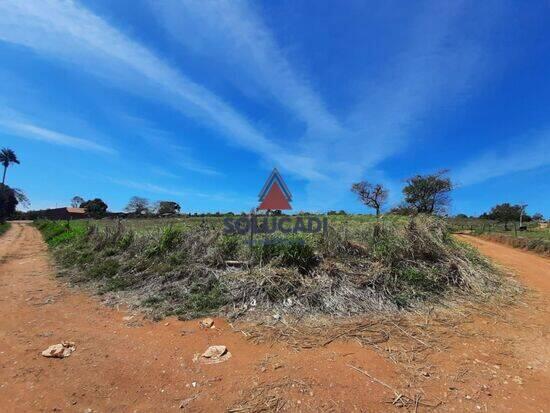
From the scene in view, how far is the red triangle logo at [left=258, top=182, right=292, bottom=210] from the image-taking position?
7453 mm

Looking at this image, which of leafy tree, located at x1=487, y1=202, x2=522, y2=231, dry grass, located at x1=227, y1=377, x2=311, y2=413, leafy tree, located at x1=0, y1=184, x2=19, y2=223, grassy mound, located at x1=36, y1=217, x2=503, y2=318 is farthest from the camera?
leafy tree, located at x1=0, y1=184, x2=19, y2=223

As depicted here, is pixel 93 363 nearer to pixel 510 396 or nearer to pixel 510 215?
pixel 510 396

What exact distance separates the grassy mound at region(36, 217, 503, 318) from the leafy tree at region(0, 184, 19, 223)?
41260 millimetres

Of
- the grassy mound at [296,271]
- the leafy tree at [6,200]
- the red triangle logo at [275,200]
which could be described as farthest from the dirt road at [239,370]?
the leafy tree at [6,200]

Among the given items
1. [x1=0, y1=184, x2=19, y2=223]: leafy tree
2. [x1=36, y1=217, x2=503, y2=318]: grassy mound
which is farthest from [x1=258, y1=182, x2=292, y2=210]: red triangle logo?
[x1=0, y1=184, x2=19, y2=223]: leafy tree

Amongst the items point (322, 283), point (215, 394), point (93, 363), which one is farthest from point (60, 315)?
point (322, 283)

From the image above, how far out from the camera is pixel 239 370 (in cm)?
352

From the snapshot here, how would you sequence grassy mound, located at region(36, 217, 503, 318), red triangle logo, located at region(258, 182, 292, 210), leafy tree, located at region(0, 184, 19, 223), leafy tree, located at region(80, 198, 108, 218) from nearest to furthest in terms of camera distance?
grassy mound, located at region(36, 217, 503, 318) → red triangle logo, located at region(258, 182, 292, 210) → leafy tree, located at region(0, 184, 19, 223) → leafy tree, located at region(80, 198, 108, 218)

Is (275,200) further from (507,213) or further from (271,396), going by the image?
(507,213)

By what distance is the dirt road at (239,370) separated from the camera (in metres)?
2.92

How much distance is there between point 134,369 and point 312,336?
233 cm

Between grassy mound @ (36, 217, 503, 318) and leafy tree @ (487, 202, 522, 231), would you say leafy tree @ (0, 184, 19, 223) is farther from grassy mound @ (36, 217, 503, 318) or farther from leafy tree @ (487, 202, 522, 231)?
leafy tree @ (487, 202, 522, 231)

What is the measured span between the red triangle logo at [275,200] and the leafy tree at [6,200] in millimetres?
43481

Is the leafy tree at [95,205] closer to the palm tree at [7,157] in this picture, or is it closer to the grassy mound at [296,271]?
the palm tree at [7,157]
